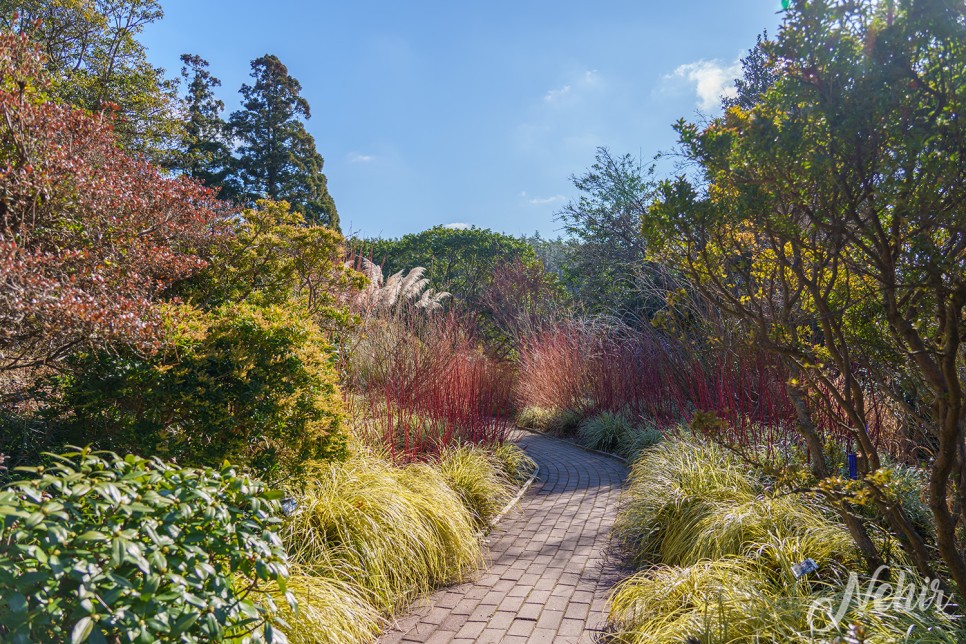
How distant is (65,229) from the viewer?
3748 mm

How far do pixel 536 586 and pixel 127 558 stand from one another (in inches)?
109

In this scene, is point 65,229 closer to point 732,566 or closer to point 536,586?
point 536,586

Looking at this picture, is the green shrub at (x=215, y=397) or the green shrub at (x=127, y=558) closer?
the green shrub at (x=127, y=558)

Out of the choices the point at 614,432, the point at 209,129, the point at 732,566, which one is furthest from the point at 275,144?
the point at 732,566

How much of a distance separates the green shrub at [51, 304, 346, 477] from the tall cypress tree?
1909cm

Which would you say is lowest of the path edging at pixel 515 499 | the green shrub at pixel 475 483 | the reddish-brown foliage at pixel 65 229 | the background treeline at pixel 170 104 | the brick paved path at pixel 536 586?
the path edging at pixel 515 499

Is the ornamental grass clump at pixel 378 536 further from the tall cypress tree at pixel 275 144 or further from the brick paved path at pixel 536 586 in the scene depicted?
the tall cypress tree at pixel 275 144

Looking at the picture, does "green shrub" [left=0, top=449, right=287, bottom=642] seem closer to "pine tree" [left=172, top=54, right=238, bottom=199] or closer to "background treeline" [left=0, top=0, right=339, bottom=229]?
"background treeline" [left=0, top=0, right=339, bottom=229]

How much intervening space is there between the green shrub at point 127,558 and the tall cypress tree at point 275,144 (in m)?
21.2

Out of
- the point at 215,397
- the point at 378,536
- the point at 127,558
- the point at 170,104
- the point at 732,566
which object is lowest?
the point at 378,536

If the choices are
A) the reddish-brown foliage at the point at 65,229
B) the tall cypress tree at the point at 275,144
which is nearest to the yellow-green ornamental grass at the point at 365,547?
the reddish-brown foliage at the point at 65,229

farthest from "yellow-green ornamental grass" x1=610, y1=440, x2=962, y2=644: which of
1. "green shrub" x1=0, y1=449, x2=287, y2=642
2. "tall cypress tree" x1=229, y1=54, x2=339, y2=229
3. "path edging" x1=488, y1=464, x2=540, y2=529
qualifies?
"tall cypress tree" x1=229, y1=54, x2=339, y2=229

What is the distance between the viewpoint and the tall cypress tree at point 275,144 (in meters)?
22.7

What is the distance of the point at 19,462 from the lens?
144 inches
